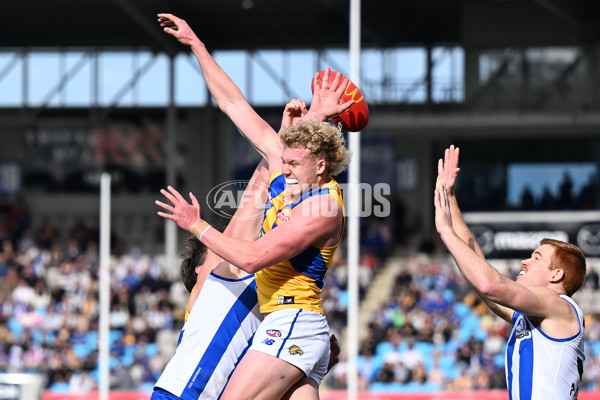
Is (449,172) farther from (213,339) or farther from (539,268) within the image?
(213,339)

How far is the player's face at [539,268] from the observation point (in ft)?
14.4

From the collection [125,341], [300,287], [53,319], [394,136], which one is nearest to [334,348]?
[300,287]

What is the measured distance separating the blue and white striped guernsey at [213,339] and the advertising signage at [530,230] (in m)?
13.0

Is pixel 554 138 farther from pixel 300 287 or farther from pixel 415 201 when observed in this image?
Answer: pixel 300 287

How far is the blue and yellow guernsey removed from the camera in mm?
4242

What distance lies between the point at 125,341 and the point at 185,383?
577 inches

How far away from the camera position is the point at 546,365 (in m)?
4.21

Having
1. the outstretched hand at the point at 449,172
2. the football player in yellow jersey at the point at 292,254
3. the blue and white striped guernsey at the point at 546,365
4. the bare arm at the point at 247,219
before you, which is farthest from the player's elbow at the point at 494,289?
the bare arm at the point at 247,219

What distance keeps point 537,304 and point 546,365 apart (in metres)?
0.33

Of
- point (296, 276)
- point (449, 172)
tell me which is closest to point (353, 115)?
point (449, 172)

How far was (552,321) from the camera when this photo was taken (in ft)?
13.8

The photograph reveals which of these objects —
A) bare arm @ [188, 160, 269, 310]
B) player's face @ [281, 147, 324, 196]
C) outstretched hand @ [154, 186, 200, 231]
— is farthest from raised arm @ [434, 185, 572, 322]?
outstretched hand @ [154, 186, 200, 231]

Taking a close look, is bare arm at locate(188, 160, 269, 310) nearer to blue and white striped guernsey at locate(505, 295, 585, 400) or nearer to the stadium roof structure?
blue and white striped guernsey at locate(505, 295, 585, 400)

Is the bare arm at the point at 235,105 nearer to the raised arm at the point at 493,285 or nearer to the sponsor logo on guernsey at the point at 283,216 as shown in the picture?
the sponsor logo on guernsey at the point at 283,216
